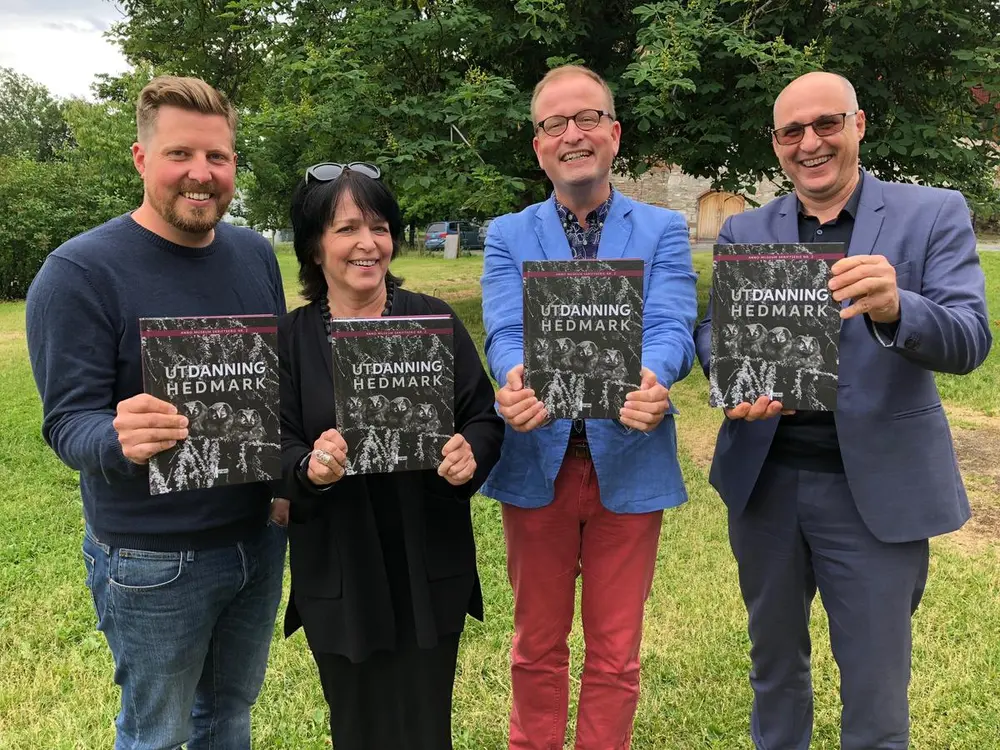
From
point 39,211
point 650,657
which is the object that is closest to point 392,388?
point 650,657

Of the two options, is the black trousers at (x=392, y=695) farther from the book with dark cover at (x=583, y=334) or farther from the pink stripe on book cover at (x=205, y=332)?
the pink stripe on book cover at (x=205, y=332)

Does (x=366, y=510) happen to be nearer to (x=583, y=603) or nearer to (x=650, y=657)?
(x=583, y=603)

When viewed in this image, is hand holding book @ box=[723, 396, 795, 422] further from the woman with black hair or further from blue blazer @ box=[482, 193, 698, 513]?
the woman with black hair

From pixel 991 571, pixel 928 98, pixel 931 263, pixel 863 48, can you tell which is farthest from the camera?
pixel 928 98

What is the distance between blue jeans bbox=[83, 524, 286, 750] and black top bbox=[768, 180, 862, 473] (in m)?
1.76

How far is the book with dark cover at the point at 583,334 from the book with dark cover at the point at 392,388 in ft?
0.96

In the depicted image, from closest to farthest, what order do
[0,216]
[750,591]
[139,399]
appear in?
1. [139,399]
2. [750,591]
3. [0,216]

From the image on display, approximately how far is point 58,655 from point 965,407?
8871mm

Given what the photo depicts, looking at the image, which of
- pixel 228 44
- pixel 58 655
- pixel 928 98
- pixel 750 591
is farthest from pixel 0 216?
pixel 750 591

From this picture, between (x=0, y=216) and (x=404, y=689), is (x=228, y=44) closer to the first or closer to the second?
(x=0, y=216)

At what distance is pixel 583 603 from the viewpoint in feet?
8.99

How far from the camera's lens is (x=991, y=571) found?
181 inches

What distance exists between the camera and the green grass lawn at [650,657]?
3277 millimetres

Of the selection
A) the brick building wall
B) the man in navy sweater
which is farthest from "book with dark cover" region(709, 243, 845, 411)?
the brick building wall
